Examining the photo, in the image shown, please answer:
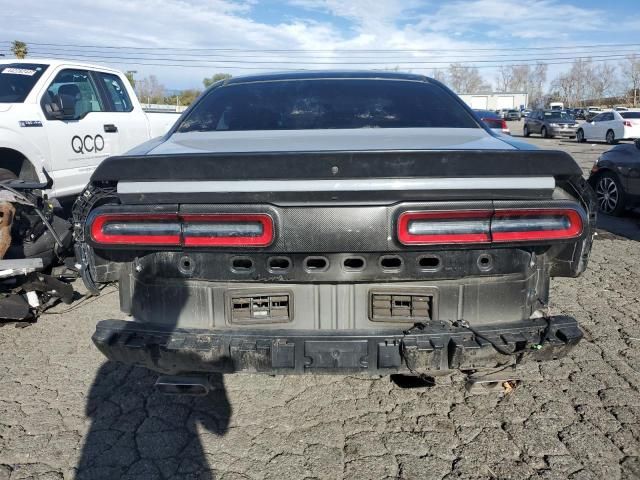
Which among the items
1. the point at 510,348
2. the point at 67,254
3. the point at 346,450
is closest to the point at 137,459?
the point at 346,450

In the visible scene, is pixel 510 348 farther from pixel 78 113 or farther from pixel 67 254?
pixel 78 113

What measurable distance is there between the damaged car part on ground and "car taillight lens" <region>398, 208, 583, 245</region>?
2.87m

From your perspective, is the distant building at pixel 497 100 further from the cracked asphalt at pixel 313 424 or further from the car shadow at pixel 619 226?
the cracked asphalt at pixel 313 424

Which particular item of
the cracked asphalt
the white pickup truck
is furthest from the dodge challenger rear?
the white pickup truck

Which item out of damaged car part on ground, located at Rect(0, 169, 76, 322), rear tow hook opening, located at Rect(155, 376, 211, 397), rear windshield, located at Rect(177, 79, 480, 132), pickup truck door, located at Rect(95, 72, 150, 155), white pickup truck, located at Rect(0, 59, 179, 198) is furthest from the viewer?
pickup truck door, located at Rect(95, 72, 150, 155)

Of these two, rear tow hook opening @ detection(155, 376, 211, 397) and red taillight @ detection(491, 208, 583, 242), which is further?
rear tow hook opening @ detection(155, 376, 211, 397)

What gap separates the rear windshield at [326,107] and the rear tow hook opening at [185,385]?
1.44 meters

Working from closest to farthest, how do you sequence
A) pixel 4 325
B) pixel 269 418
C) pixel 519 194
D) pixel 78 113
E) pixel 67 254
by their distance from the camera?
pixel 519 194, pixel 269 418, pixel 4 325, pixel 67 254, pixel 78 113

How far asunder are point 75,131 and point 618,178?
25.4 feet

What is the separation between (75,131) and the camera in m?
6.37

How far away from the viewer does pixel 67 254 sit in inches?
181

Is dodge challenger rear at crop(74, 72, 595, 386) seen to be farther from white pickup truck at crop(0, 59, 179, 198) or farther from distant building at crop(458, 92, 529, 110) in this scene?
distant building at crop(458, 92, 529, 110)

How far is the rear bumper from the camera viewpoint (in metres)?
2.11

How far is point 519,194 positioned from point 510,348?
2.06ft
